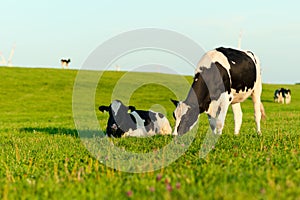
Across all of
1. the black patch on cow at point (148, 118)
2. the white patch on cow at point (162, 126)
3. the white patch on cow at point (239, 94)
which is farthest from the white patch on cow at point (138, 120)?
the white patch on cow at point (239, 94)

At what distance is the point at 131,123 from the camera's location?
15453 millimetres

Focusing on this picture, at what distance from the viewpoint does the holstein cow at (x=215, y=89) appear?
1169cm

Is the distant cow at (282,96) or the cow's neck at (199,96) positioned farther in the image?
the distant cow at (282,96)

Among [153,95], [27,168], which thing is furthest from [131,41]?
[153,95]

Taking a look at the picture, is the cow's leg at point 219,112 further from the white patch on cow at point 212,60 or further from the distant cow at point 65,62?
the distant cow at point 65,62

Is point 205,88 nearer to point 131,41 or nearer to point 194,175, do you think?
point 131,41

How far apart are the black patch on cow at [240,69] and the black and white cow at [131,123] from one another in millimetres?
4151

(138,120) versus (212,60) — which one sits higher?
(212,60)

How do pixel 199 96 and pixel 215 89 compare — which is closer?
pixel 199 96

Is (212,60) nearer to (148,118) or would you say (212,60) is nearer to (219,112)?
(219,112)

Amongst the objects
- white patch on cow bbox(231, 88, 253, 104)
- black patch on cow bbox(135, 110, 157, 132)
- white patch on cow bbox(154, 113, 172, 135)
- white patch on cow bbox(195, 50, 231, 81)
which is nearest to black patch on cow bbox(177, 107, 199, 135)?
white patch on cow bbox(195, 50, 231, 81)

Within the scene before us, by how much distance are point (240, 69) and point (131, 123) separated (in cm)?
457

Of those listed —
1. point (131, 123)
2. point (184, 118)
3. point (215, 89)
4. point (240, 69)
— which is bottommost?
point (131, 123)

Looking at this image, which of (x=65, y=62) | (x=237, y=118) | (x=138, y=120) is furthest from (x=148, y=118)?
(x=65, y=62)
